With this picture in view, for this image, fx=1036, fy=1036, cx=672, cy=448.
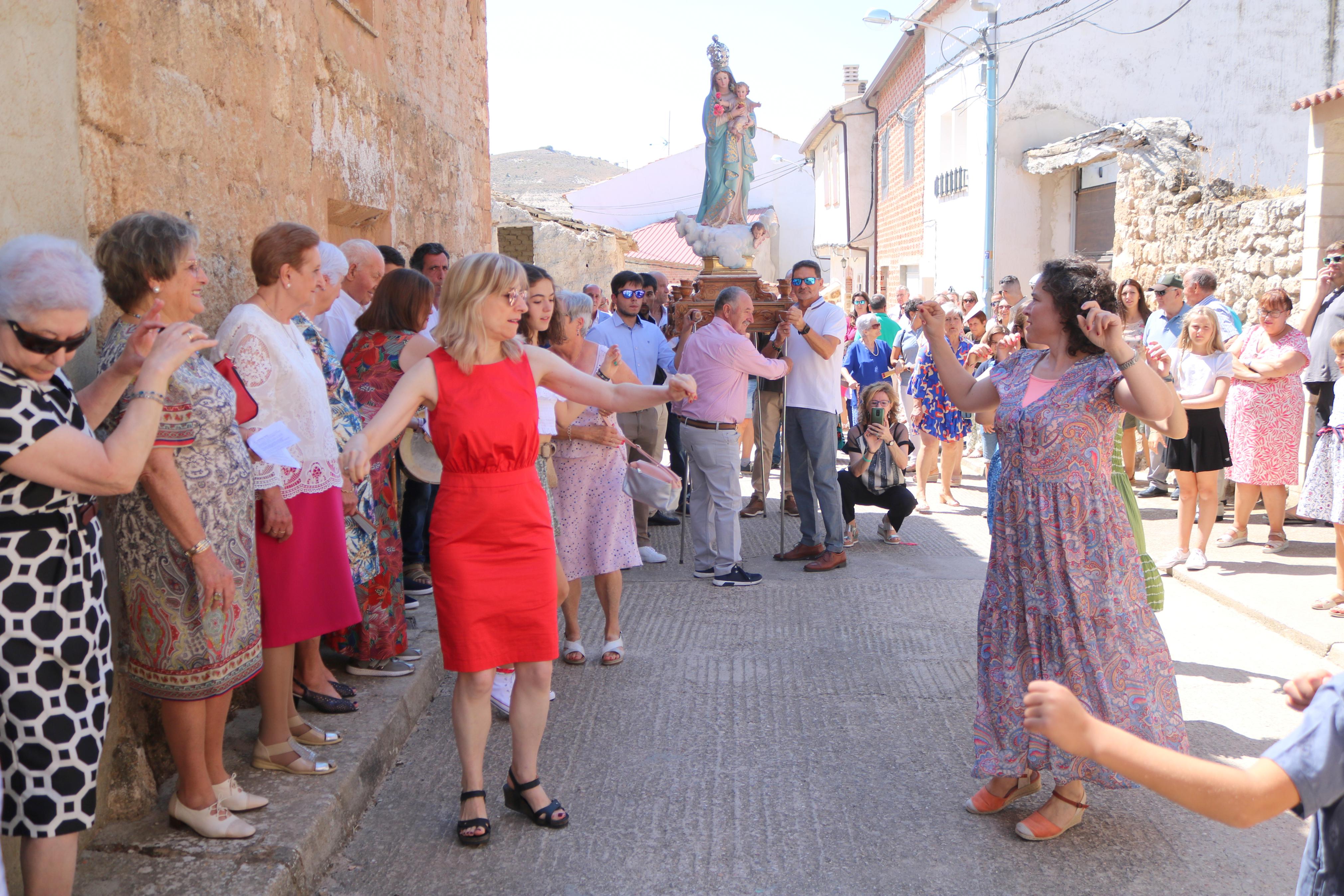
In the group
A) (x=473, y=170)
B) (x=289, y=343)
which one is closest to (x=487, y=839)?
(x=289, y=343)

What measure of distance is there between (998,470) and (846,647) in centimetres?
183

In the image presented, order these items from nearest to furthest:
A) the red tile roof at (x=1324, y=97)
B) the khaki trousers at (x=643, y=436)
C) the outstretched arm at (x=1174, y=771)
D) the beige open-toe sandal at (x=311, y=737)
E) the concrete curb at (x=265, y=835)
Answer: the outstretched arm at (x=1174, y=771), the concrete curb at (x=265, y=835), the beige open-toe sandal at (x=311, y=737), the khaki trousers at (x=643, y=436), the red tile roof at (x=1324, y=97)

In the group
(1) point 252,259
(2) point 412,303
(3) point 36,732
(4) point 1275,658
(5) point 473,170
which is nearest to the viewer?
(3) point 36,732

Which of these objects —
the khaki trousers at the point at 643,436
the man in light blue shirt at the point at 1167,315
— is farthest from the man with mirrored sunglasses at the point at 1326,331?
the khaki trousers at the point at 643,436

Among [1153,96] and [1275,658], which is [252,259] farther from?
[1153,96]

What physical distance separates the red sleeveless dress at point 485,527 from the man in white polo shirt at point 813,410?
3.75 meters

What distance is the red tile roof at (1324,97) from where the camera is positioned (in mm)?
8383

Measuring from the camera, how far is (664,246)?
118 feet

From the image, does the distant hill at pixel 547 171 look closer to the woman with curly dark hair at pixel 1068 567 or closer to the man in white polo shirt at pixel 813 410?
the man in white polo shirt at pixel 813 410

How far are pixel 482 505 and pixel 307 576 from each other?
0.70 m

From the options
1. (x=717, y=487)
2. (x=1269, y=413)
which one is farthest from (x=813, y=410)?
(x=1269, y=413)

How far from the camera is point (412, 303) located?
4266 millimetres

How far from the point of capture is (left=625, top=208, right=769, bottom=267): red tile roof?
33.4m

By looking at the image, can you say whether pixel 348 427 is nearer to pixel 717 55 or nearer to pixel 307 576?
pixel 307 576
